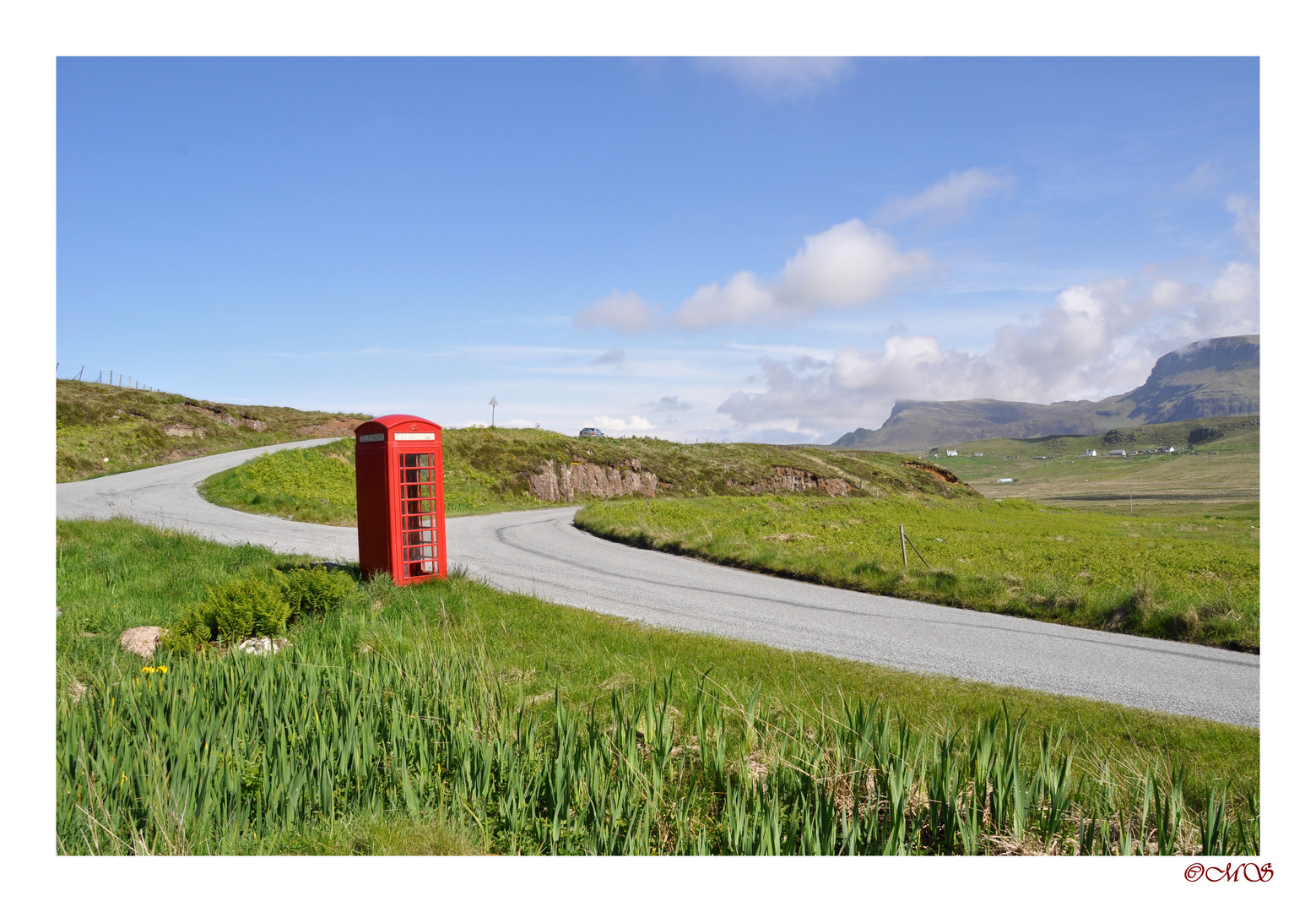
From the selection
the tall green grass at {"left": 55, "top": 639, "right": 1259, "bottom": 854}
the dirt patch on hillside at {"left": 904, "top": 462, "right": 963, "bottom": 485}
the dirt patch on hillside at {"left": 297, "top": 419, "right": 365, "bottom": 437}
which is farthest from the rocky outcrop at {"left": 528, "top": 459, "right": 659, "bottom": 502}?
the dirt patch on hillside at {"left": 904, "top": 462, "right": 963, "bottom": 485}

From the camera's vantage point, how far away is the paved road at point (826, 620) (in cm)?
844

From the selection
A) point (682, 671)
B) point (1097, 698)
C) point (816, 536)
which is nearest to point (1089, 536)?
point (816, 536)

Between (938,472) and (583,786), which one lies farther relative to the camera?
(938,472)

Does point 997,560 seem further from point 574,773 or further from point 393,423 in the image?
point 574,773

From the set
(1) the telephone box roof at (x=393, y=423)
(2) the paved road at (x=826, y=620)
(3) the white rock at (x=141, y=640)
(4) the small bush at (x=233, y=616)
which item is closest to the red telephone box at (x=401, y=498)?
(1) the telephone box roof at (x=393, y=423)

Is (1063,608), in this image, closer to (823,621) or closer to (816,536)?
(823,621)

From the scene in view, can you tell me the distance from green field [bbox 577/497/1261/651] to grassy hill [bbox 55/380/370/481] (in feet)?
88.4

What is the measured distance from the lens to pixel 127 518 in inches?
663

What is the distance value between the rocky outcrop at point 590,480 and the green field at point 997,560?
32.2 ft

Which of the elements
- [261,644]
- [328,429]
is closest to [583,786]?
[261,644]

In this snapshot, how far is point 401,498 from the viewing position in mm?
11523

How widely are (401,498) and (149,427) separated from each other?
3974 cm

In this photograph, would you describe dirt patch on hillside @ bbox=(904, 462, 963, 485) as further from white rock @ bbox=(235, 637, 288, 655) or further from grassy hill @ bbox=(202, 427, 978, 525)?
white rock @ bbox=(235, 637, 288, 655)

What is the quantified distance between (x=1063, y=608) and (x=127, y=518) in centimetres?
2055
